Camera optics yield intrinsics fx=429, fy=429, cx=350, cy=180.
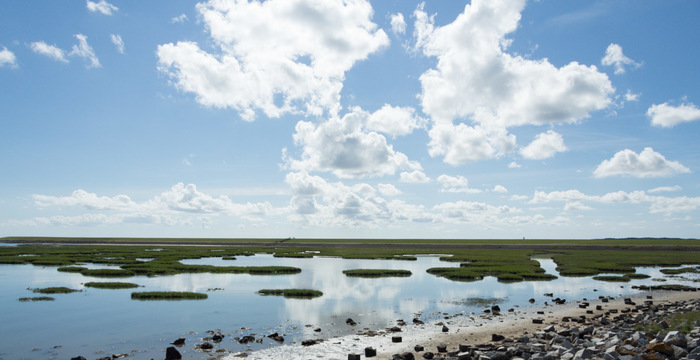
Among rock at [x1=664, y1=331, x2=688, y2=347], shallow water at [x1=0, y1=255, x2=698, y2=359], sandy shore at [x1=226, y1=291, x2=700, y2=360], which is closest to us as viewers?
rock at [x1=664, y1=331, x2=688, y2=347]

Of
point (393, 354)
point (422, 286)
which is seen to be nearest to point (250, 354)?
point (393, 354)

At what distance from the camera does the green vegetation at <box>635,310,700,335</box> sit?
21.8 m

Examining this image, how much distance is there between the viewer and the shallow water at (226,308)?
2389cm

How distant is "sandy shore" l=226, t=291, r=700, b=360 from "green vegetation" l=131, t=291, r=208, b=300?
19963 mm

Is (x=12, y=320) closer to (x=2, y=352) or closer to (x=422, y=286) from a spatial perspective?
(x=2, y=352)

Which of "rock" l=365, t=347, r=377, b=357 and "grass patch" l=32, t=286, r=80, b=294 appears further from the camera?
"grass patch" l=32, t=286, r=80, b=294

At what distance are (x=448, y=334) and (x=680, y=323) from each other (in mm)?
12648

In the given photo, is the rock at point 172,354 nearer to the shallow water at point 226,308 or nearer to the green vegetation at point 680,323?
the shallow water at point 226,308

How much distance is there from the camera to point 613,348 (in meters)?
16.3

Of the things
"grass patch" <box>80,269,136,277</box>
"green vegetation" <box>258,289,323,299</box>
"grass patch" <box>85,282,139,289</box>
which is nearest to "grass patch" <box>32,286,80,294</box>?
"grass patch" <box>85,282,139,289</box>

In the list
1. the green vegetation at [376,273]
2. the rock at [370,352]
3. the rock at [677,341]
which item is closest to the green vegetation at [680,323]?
the rock at [677,341]

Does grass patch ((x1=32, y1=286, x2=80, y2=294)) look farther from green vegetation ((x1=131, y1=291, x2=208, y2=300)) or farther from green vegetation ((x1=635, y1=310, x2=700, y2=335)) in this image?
green vegetation ((x1=635, y1=310, x2=700, y2=335))

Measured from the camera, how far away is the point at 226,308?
33.6 meters

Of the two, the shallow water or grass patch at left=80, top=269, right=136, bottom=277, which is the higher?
grass patch at left=80, top=269, right=136, bottom=277
